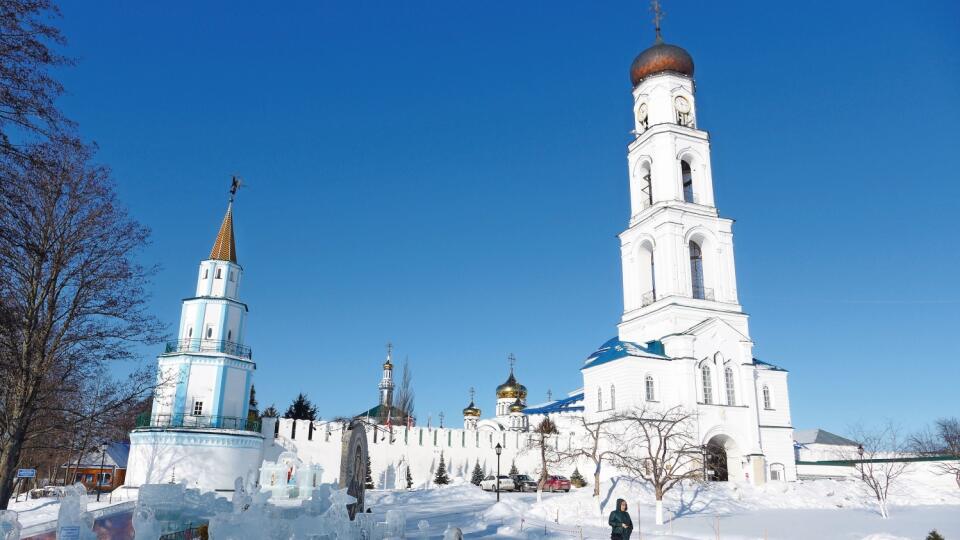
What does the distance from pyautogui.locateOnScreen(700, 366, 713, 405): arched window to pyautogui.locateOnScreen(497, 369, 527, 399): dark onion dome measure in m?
25.9

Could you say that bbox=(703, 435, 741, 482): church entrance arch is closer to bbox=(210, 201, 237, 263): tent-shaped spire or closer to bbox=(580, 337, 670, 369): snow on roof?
bbox=(580, 337, 670, 369): snow on roof

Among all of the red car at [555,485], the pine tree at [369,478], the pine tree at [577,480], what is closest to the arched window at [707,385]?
the pine tree at [577,480]

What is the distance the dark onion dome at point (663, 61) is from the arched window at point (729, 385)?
18289 millimetres

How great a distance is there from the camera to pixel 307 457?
3488 centimetres

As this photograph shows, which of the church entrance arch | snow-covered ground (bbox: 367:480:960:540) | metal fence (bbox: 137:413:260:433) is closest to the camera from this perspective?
snow-covered ground (bbox: 367:480:960:540)

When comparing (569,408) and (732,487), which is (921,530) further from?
(569,408)

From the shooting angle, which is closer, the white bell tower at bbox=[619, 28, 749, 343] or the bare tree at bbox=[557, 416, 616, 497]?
the bare tree at bbox=[557, 416, 616, 497]

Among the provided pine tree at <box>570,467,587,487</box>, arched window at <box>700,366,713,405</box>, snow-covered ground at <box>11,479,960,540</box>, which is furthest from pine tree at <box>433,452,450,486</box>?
arched window at <box>700,366,713,405</box>

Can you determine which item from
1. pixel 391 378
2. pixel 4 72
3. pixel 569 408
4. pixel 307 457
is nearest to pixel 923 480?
pixel 569 408

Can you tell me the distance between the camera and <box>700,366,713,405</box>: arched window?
3556 centimetres

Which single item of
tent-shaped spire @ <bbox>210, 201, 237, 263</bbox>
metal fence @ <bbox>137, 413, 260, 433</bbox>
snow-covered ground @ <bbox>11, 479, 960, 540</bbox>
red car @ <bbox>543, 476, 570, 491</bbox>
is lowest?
snow-covered ground @ <bbox>11, 479, 960, 540</bbox>

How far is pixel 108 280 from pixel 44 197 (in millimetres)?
2308

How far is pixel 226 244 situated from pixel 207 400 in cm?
805

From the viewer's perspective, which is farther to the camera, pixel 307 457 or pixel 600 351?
pixel 600 351
